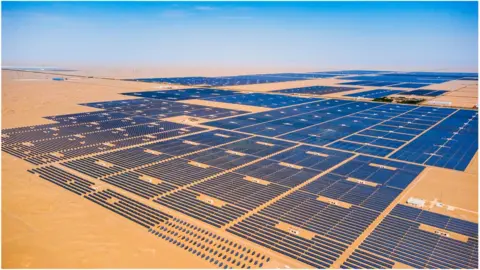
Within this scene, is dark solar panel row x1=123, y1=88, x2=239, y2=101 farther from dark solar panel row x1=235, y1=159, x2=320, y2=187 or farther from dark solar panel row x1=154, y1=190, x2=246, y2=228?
dark solar panel row x1=154, y1=190, x2=246, y2=228

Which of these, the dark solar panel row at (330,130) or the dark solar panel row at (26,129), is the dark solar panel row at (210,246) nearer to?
the dark solar panel row at (330,130)

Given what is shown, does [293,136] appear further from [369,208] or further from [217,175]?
[369,208]

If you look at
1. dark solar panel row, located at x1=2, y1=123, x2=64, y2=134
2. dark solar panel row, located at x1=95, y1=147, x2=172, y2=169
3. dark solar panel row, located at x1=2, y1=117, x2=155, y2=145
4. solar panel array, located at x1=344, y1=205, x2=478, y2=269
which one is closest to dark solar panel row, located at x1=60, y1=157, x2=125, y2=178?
dark solar panel row, located at x1=95, y1=147, x2=172, y2=169

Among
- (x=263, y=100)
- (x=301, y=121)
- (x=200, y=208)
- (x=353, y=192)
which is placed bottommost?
(x=200, y=208)

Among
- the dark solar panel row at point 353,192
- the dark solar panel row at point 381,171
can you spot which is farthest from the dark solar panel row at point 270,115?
the dark solar panel row at point 353,192

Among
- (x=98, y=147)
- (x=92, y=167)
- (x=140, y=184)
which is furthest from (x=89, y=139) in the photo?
(x=140, y=184)

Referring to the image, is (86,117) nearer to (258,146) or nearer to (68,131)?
(68,131)

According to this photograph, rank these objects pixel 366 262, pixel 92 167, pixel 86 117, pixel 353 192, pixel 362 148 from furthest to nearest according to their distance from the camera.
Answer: pixel 86 117 → pixel 362 148 → pixel 92 167 → pixel 353 192 → pixel 366 262
